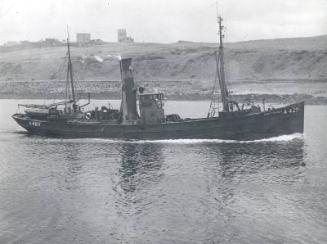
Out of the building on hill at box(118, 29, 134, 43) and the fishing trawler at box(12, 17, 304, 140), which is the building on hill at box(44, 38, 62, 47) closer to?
the building on hill at box(118, 29, 134, 43)

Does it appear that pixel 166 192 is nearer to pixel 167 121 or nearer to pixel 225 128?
pixel 225 128

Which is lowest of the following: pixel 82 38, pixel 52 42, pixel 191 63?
pixel 191 63

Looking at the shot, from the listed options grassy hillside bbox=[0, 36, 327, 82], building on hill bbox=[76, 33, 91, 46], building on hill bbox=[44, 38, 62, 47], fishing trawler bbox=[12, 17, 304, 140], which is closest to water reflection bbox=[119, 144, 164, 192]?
fishing trawler bbox=[12, 17, 304, 140]

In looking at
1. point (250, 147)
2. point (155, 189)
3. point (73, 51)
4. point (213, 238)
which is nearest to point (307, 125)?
point (250, 147)

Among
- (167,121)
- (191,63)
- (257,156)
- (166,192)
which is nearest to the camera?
(166,192)

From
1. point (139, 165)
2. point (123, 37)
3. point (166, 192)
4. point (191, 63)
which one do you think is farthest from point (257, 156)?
point (123, 37)

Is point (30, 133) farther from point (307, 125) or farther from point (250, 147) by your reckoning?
point (307, 125)

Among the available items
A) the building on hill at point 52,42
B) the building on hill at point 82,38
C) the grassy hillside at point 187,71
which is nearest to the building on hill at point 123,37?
the building on hill at point 82,38
